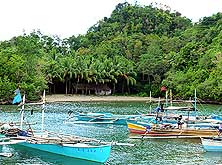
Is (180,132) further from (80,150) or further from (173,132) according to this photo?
(80,150)

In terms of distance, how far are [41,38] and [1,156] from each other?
84.5m

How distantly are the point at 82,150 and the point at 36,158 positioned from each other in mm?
3105

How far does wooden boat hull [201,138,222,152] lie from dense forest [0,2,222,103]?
140ft

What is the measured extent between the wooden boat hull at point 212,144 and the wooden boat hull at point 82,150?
7.43 meters

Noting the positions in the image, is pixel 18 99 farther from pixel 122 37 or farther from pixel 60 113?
pixel 122 37

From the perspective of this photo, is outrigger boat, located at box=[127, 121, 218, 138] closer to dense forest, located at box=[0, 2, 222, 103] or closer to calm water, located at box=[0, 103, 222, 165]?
calm water, located at box=[0, 103, 222, 165]

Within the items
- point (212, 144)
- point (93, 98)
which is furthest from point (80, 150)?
point (93, 98)

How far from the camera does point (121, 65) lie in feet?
287

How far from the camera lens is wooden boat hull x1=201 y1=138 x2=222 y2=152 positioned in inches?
1155

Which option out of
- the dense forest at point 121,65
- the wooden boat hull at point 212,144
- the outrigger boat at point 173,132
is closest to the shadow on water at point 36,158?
the wooden boat hull at point 212,144

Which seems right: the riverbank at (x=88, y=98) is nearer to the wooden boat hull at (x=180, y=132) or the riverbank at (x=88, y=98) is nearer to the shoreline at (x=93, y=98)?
the shoreline at (x=93, y=98)

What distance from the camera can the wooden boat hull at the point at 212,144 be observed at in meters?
29.3

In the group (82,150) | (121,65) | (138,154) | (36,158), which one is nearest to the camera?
(82,150)

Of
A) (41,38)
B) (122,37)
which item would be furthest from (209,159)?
(41,38)
